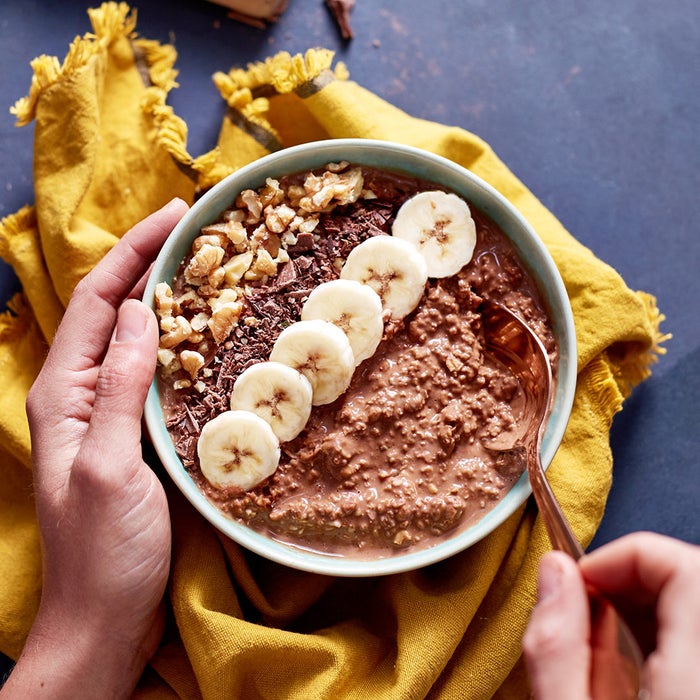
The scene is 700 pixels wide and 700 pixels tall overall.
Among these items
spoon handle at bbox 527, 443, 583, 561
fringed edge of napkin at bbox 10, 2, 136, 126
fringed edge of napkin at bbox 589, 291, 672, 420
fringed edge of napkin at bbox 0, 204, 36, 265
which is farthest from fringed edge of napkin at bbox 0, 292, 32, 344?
fringed edge of napkin at bbox 589, 291, 672, 420

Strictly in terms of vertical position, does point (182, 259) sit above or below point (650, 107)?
below

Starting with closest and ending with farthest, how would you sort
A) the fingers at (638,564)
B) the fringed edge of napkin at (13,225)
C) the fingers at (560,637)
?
the fingers at (560,637) → the fingers at (638,564) → the fringed edge of napkin at (13,225)

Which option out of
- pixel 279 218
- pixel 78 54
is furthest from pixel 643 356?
pixel 78 54

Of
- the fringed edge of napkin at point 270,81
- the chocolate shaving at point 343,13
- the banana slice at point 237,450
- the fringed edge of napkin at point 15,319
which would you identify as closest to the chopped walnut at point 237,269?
the banana slice at point 237,450

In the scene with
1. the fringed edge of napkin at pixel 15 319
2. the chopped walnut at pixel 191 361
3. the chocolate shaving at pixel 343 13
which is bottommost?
the fringed edge of napkin at pixel 15 319

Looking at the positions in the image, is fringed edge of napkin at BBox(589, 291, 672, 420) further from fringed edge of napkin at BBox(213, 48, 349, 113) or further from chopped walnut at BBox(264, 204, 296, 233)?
fringed edge of napkin at BBox(213, 48, 349, 113)

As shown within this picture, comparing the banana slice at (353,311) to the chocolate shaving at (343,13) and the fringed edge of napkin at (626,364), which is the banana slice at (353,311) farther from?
the chocolate shaving at (343,13)

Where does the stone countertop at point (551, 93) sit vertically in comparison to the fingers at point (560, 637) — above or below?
above

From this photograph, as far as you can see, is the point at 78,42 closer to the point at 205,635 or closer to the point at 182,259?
the point at 182,259

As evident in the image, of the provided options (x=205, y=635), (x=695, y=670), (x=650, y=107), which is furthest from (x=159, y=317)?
(x=650, y=107)
